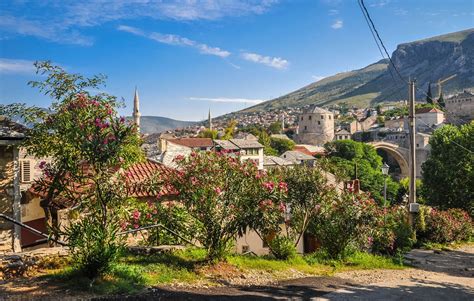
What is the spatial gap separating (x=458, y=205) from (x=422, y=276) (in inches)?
815

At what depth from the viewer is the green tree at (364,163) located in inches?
2385

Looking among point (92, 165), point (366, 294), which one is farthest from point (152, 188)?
point (366, 294)

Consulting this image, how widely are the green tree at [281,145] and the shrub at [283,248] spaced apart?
285 feet

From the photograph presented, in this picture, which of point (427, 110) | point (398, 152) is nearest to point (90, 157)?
point (398, 152)

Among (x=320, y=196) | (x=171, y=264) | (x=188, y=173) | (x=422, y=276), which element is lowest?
(x=422, y=276)

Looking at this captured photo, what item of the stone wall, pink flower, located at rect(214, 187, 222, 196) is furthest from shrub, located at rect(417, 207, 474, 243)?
the stone wall

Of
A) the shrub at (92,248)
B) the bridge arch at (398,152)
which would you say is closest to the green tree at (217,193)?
the shrub at (92,248)

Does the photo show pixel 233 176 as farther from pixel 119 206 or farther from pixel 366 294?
pixel 366 294

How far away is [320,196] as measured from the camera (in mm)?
11391

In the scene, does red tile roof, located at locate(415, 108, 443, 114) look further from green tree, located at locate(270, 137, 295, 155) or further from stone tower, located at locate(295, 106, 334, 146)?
green tree, located at locate(270, 137, 295, 155)

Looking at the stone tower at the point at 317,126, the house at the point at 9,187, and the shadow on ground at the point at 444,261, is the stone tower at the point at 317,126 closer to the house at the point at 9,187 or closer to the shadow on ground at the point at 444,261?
the shadow on ground at the point at 444,261

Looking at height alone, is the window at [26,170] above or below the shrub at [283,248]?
above

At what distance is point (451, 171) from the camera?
2825 cm

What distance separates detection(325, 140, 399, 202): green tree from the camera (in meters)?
60.6
